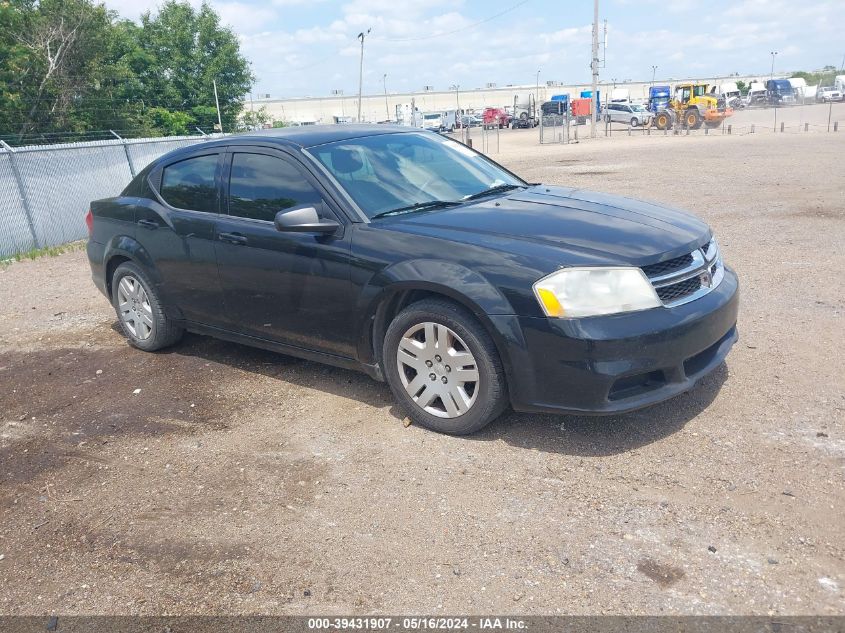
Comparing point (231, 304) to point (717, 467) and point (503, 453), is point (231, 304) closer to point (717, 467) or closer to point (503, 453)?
point (503, 453)

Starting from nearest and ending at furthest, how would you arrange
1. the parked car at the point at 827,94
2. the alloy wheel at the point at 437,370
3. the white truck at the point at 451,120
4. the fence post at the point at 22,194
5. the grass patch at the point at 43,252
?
the alloy wheel at the point at 437,370
the grass patch at the point at 43,252
the fence post at the point at 22,194
the parked car at the point at 827,94
the white truck at the point at 451,120

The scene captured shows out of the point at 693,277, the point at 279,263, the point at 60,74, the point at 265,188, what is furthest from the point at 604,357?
the point at 60,74

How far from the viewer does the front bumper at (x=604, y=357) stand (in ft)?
11.5

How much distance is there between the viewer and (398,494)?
3525mm

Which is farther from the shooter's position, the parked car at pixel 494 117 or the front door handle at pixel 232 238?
the parked car at pixel 494 117

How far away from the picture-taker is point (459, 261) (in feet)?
12.6

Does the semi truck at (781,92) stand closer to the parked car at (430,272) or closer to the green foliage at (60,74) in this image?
the green foliage at (60,74)

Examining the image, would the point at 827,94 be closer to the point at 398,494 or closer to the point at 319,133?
the point at 319,133

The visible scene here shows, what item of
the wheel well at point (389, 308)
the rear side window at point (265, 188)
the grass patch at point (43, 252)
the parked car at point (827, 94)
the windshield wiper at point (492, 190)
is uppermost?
the rear side window at point (265, 188)

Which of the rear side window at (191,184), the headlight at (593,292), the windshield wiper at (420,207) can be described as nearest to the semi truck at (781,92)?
the windshield wiper at (420,207)

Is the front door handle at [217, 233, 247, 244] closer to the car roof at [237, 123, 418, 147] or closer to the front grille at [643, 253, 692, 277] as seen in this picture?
the car roof at [237, 123, 418, 147]

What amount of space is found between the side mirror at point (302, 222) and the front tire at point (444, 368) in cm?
71

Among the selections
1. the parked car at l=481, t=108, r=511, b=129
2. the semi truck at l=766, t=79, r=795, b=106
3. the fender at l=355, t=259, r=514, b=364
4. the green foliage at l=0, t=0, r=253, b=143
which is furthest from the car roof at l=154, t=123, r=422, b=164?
the semi truck at l=766, t=79, r=795, b=106

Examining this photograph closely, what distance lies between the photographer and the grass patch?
1158 centimetres
